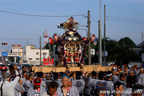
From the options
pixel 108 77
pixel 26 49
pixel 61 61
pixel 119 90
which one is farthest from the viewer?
pixel 26 49

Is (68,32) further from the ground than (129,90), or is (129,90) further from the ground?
(68,32)

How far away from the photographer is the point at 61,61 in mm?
27828

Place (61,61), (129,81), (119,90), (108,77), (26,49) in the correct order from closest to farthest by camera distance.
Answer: (119,90), (129,81), (108,77), (61,61), (26,49)

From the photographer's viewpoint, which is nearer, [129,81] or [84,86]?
[129,81]

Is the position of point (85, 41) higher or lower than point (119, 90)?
higher

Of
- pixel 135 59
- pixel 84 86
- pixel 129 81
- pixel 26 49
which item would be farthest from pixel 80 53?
pixel 26 49

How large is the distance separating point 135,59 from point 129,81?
161ft

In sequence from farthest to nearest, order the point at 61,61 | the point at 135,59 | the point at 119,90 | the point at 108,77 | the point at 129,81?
the point at 135,59
the point at 61,61
the point at 108,77
the point at 129,81
the point at 119,90

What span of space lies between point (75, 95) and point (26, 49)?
8689 centimetres

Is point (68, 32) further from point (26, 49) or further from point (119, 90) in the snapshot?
point (26, 49)

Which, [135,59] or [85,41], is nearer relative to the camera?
[85,41]

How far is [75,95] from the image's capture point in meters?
7.50

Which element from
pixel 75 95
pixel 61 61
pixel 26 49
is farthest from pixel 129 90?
pixel 26 49

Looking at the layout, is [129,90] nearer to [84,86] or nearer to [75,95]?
[75,95]
